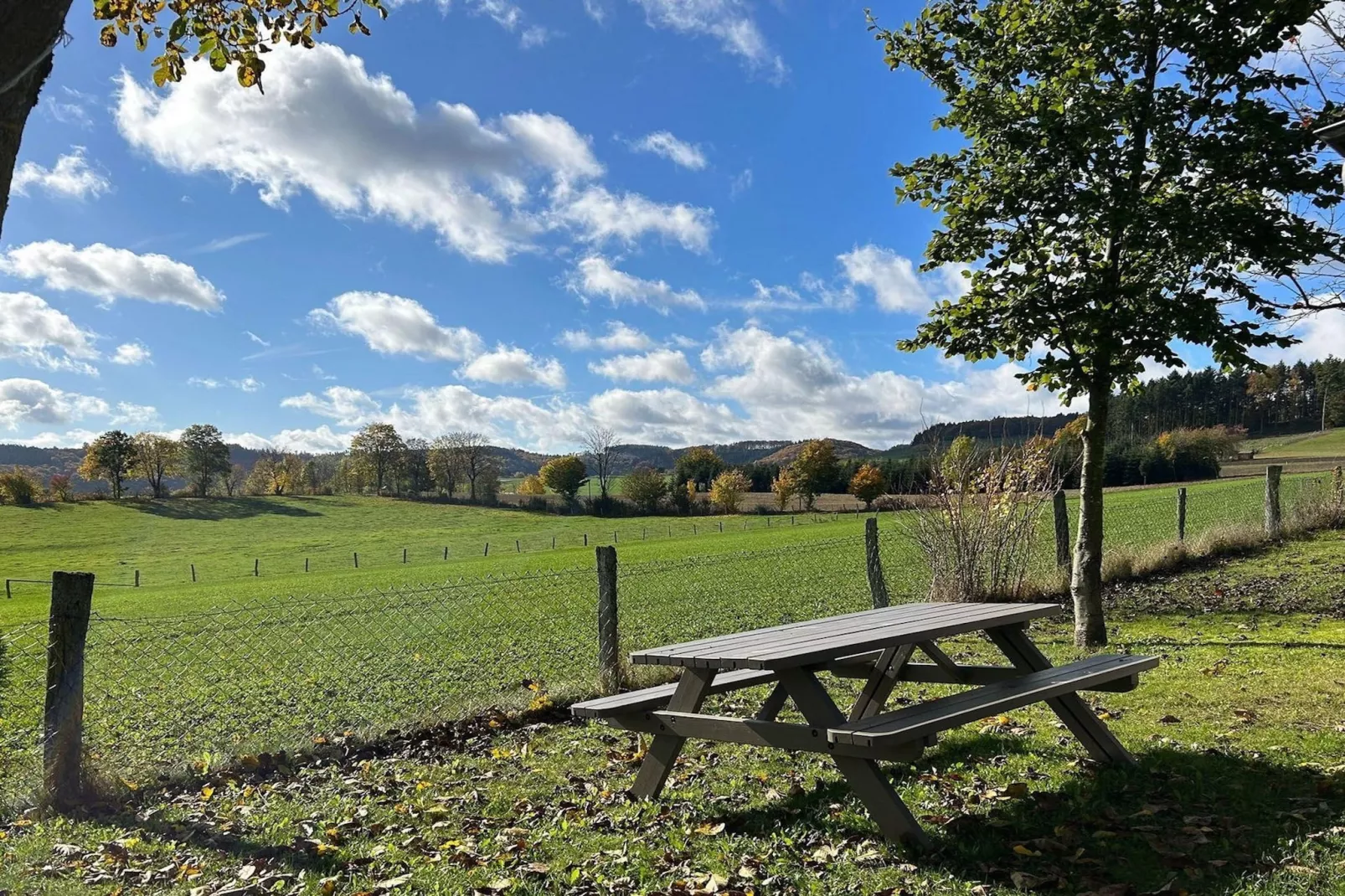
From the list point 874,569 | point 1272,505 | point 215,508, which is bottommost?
point 215,508

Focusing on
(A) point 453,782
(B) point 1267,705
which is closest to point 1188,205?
(B) point 1267,705

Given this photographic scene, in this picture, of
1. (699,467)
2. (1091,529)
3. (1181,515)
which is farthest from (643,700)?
(699,467)

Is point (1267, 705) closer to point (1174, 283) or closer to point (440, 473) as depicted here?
point (1174, 283)

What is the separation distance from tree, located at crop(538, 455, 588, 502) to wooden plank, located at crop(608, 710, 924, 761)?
Answer: 89191 millimetres

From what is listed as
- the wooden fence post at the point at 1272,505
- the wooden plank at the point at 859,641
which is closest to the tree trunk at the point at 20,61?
the wooden plank at the point at 859,641

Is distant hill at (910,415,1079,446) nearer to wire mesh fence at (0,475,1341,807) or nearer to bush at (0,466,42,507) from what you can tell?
wire mesh fence at (0,475,1341,807)

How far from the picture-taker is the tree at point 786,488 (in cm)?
8301

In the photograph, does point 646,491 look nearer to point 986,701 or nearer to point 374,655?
point 374,655

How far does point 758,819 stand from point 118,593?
35836 mm

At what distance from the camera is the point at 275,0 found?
13.0 ft

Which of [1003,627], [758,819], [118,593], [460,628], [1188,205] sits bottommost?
[118,593]

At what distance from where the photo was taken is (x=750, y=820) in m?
4.03

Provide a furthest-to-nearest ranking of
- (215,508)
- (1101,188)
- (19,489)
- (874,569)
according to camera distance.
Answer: (215,508), (19,489), (874,569), (1101,188)

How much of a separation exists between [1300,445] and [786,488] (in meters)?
47.6
